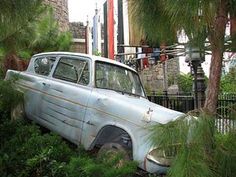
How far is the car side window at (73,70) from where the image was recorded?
6.26 meters

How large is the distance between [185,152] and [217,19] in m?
0.94

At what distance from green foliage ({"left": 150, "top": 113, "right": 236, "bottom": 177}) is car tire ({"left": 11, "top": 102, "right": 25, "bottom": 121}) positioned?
15.6 feet

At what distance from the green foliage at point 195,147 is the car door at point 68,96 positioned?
3.48 metres

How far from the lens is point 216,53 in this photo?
2.71 meters

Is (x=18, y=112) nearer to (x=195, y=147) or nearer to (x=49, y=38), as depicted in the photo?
(x=49, y=38)

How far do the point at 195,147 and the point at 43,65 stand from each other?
5189 millimetres

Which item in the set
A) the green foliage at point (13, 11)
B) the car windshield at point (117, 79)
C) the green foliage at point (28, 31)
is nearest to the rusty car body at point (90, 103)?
the car windshield at point (117, 79)

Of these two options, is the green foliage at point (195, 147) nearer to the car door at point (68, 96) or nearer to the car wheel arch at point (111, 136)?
the car wheel arch at point (111, 136)

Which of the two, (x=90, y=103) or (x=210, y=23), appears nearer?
(x=210, y=23)

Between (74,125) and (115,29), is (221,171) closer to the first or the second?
(74,125)

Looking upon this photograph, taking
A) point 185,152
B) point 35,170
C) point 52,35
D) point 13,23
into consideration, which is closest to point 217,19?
point 185,152

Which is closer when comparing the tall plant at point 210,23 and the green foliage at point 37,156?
the tall plant at point 210,23

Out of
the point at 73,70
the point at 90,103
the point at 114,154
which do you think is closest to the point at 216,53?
the point at 114,154

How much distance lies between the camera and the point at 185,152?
227cm
